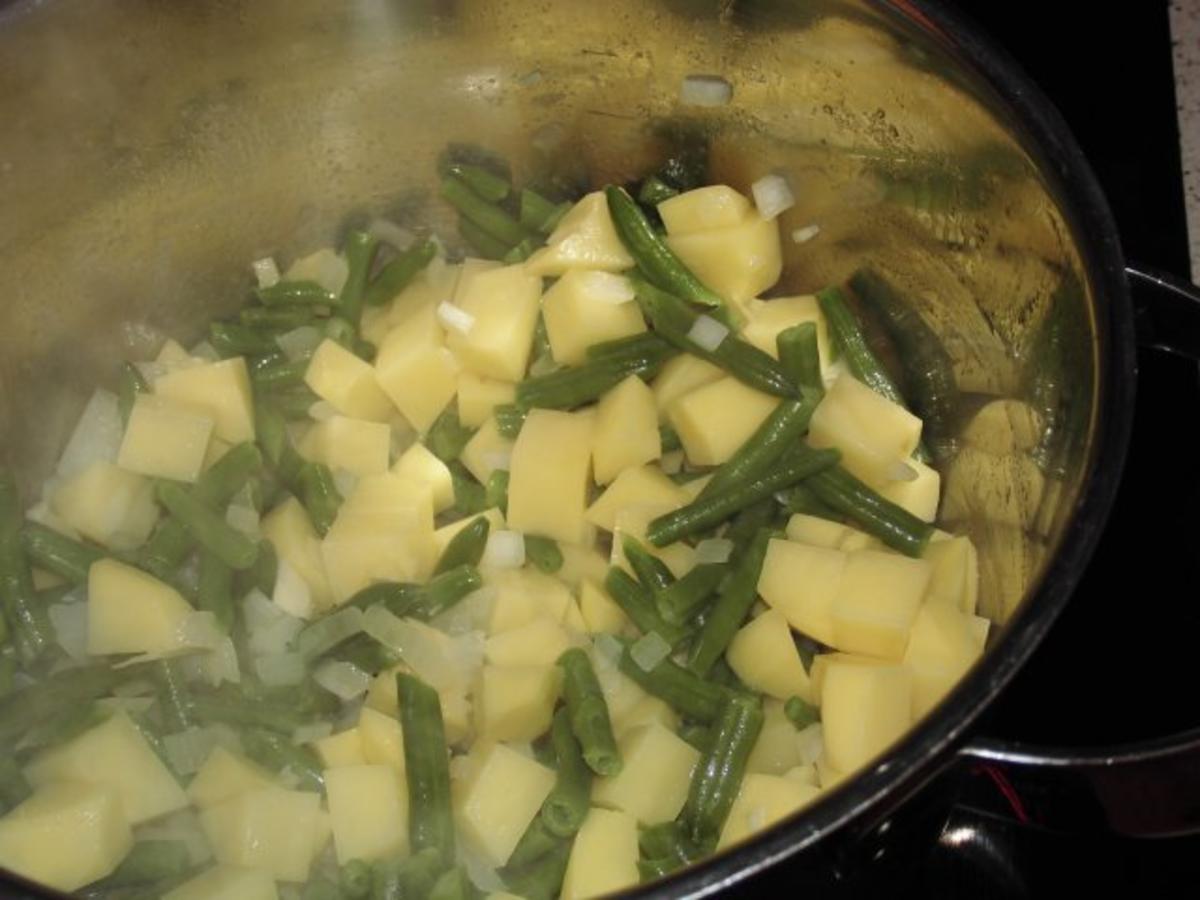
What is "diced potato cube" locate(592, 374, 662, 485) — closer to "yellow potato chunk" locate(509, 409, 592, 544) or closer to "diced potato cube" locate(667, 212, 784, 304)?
"yellow potato chunk" locate(509, 409, 592, 544)

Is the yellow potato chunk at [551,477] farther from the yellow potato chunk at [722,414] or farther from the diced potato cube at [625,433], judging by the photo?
the yellow potato chunk at [722,414]

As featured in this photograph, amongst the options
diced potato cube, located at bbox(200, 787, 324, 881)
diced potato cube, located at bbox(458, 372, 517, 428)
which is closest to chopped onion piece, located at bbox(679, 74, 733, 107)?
diced potato cube, located at bbox(458, 372, 517, 428)

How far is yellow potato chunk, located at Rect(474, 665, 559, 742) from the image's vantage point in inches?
94.1

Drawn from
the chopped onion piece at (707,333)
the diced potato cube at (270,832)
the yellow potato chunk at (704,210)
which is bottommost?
the diced potato cube at (270,832)

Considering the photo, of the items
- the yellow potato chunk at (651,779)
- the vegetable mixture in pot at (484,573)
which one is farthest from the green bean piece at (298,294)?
the yellow potato chunk at (651,779)

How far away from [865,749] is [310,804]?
883 millimetres

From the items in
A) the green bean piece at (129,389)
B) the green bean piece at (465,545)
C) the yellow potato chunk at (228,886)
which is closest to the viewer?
the yellow potato chunk at (228,886)

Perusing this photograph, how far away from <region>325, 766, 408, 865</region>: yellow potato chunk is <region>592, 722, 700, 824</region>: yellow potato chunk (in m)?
0.32

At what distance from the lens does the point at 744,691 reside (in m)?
2.43

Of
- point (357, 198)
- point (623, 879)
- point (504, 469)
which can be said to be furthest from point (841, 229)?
point (623, 879)

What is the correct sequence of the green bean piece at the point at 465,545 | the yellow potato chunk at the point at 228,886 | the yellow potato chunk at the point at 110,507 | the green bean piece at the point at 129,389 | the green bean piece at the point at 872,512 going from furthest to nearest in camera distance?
the green bean piece at the point at 129,389 < the yellow potato chunk at the point at 110,507 < the green bean piece at the point at 465,545 < the green bean piece at the point at 872,512 < the yellow potato chunk at the point at 228,886

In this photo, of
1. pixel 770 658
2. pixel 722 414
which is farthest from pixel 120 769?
pixel 722 414

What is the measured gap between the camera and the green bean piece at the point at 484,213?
2887 mm

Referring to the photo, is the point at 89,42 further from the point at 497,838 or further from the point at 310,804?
the point at 497,838
